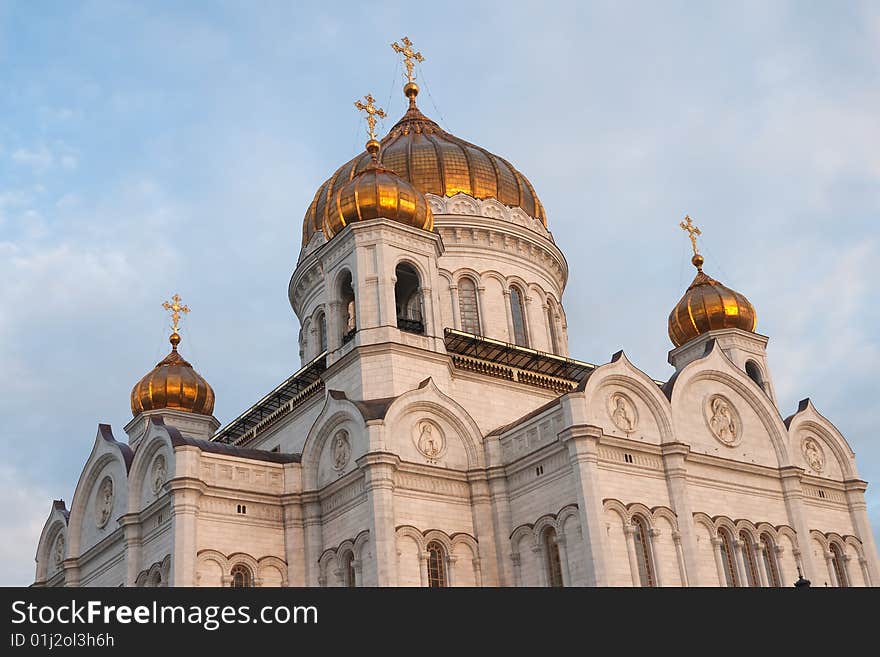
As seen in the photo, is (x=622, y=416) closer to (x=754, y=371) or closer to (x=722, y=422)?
(x=722, y=422)

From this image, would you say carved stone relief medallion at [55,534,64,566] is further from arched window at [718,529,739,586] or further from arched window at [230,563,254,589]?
arched window at [718,529,739,586]

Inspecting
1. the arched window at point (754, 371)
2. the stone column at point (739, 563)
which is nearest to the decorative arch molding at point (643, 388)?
the stone column at point (739, 563)

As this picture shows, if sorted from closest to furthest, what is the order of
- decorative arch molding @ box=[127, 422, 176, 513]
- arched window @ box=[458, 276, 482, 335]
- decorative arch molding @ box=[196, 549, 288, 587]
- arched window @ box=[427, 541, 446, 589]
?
arched window @ box=[427, 541, 446, 589] → decorative arch molding @ box=[196, 549, 288, 587] → decorative arch molding @ box=[127, 422, 176, 513] → arched window @ box=[458, 276, 482, 335]

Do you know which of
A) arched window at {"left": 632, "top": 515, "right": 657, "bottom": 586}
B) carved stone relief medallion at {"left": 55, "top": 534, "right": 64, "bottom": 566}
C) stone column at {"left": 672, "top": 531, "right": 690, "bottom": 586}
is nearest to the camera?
arched window at {"left": 632, "top": 515, "right": 657, "bottom": 586}

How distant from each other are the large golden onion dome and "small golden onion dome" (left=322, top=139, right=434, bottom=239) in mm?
4299

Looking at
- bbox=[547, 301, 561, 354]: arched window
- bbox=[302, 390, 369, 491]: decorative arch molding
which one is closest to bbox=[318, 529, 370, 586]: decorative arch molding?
bbox=[302, 390, 369, 491]: decorative arch molding

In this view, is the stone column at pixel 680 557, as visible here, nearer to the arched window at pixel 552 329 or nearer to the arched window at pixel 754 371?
the arched window at pixel 754 371

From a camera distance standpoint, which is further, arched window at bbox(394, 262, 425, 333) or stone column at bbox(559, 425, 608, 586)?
arched window at bbox(394, 262, 425, 333)

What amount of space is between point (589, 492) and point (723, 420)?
17.5ft

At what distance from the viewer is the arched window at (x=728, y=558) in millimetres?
23016

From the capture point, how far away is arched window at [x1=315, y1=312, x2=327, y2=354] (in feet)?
99.7

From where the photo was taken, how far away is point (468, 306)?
97.6 ft
